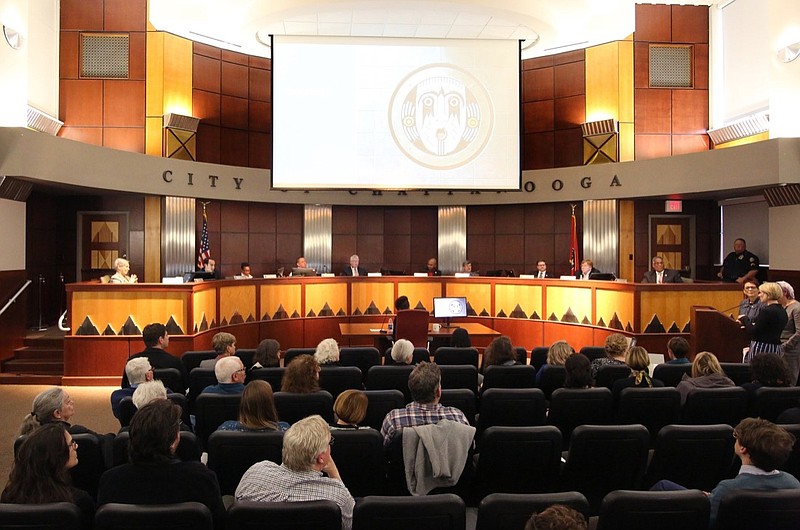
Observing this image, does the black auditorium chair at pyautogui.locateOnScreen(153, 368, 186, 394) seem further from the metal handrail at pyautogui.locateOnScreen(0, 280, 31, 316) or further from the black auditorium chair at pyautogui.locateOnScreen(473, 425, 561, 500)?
the metal handrail at pyautogui.locateOnScreen(0, 280, 31, 316)

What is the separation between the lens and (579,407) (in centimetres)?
421

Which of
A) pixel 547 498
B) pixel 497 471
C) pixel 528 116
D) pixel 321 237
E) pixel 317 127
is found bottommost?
pixel 497 471

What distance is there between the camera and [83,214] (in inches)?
471

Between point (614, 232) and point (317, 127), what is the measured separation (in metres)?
5.79

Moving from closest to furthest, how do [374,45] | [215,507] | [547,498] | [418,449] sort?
1. [547,498]
2. [215,507]
3. [418,449]
4. [374,45]

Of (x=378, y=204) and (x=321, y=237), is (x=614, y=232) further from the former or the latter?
(x=321, y=237)

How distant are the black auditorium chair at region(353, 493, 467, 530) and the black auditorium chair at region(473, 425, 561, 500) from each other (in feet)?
3.45

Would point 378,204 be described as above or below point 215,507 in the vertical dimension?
above

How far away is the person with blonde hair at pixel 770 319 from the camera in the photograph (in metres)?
5.93

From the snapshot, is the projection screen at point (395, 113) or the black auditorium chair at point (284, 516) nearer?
the black auditorium chair at point (284, 516)

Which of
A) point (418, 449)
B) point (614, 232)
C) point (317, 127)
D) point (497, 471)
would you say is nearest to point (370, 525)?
point (418, 449)

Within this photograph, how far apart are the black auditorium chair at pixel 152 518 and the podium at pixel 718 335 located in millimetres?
6879

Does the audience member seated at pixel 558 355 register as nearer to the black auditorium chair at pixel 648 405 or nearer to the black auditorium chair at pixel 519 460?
the black auditorium chair at pixel 648 405

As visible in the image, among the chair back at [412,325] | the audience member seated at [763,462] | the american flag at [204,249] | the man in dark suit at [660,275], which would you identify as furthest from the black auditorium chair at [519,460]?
the american flag at [204,249]
